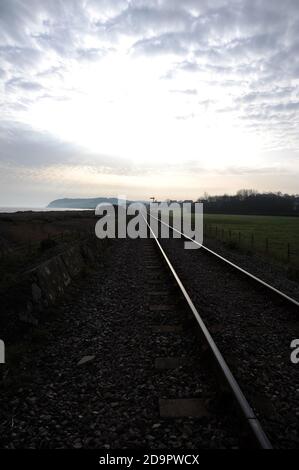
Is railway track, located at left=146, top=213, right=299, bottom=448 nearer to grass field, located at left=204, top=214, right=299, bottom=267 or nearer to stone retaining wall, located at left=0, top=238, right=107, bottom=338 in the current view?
stone retaining wall, located at left=0, top=238, right=107, bottom=338

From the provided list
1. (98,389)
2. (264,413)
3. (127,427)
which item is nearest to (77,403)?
(98,389)

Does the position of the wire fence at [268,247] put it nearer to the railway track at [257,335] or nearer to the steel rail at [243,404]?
the railway track at [257,335]

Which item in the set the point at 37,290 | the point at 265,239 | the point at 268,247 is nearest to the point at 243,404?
the point at 37,290

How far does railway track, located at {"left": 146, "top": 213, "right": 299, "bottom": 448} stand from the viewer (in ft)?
12.2

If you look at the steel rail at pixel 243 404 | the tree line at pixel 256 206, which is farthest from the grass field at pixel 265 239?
the tree line at pixel 256 206

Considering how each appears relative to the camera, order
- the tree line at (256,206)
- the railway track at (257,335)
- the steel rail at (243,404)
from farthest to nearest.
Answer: the tree line at (256,206) → the railway track at (257,335) → the steel rail at (243,404)

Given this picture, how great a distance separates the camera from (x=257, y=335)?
19.5 ft

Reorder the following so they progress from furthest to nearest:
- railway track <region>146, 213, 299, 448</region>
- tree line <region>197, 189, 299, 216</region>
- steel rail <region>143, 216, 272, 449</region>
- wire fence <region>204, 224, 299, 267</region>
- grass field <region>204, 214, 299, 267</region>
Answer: tree line <region>197, 189, 299, 216</region>
grass field <region>204, 214, 299, 267</region>
wire fence <region>204, 224, 299, 267</region>
railway track <region>146, 213, 299, 448</region>
steel rail <region>143, 216, 272, 449</region>

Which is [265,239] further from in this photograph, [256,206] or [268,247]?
[256,206]

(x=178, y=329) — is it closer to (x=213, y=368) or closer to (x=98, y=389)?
(x=213, y=368)

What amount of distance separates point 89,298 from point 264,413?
210 inches

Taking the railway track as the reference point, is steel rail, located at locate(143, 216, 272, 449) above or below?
above

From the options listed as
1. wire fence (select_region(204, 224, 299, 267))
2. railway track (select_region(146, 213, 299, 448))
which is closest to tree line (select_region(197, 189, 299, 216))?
wire fence (select_region(204, 224, 299, 267))

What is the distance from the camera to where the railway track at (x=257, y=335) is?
371 centimetres
